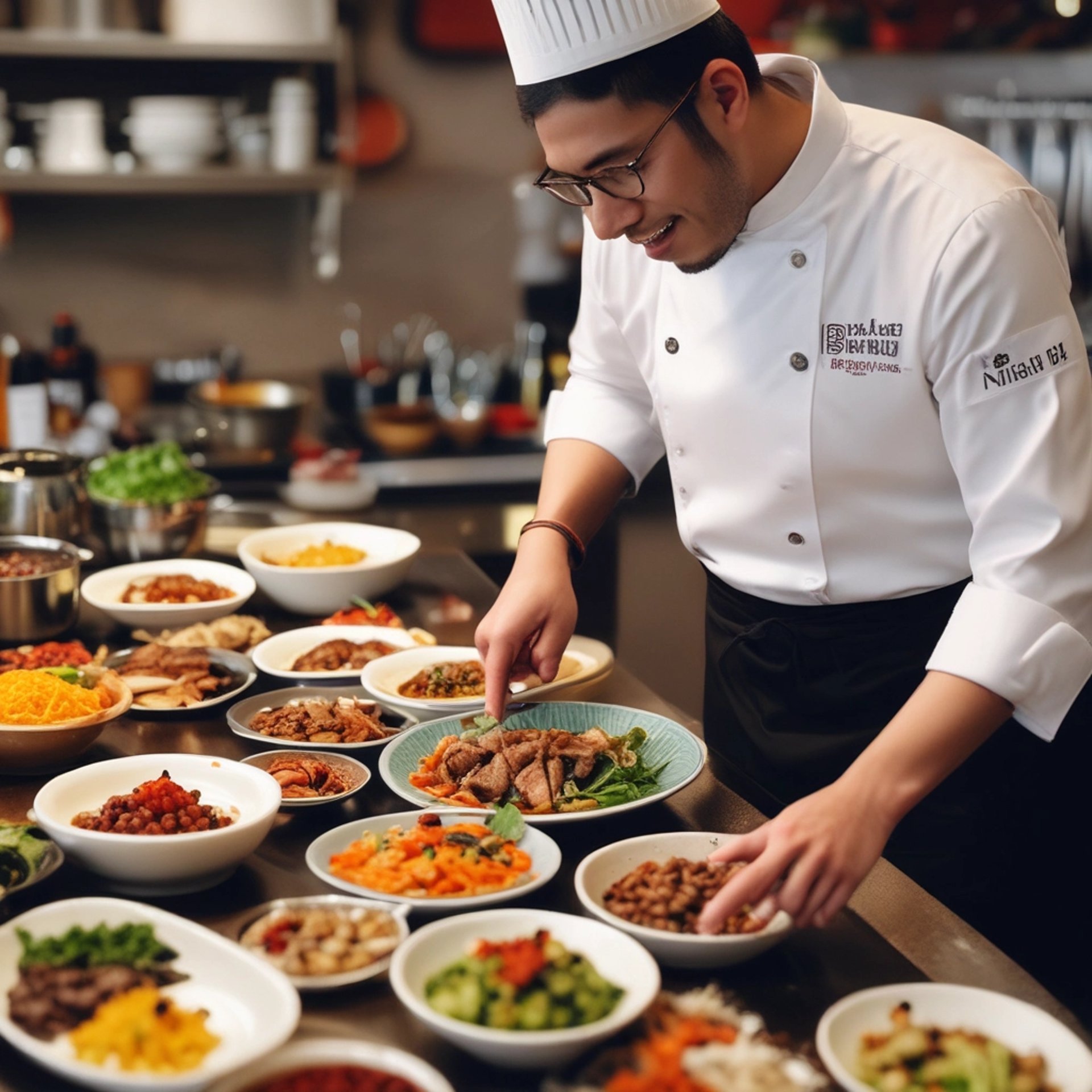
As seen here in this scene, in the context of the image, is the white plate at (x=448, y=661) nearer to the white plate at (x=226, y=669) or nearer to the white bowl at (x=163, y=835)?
the white plate at (x=226, y=669)

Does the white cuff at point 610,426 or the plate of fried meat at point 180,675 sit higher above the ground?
the white cuff at point 610,426

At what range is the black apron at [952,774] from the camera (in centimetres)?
191

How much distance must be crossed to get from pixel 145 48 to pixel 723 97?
113 inches

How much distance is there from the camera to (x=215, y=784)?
5.38 feet

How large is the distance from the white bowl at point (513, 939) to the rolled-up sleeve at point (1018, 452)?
495 mm

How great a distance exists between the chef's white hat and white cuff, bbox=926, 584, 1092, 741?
0.76m

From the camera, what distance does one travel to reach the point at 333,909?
1340mm

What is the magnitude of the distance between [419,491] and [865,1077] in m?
3.11

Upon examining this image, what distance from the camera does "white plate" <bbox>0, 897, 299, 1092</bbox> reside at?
108 centimetres

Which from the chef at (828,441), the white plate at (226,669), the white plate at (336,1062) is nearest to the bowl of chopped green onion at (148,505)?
the white plate at (226,669)

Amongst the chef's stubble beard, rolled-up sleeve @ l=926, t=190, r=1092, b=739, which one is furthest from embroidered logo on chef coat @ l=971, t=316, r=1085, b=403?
the chef's stubble beard

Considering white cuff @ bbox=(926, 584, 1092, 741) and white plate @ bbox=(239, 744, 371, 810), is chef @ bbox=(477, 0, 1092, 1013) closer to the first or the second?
white cuff @ bbox=(926, 584, 1092, 741)

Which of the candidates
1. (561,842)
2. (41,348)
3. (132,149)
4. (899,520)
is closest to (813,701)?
(899,520)

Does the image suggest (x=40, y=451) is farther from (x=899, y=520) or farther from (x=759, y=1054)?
(x=759, y=1054)
